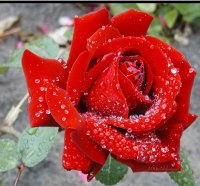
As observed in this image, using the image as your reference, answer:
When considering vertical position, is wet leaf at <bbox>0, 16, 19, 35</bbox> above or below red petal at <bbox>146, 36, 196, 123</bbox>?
below

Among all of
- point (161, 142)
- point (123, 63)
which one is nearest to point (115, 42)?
point (123, 63)

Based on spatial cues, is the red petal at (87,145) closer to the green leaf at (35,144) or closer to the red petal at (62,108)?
the red petal at (62,108)

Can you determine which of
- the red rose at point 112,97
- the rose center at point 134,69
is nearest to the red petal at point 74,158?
the red rose at point 112,97

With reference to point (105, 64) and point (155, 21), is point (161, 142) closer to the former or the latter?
point (105, 64)

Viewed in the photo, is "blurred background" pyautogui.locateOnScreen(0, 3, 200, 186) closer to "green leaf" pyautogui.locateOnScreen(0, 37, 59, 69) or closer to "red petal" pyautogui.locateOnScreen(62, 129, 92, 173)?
"green leaf" pyautogui.locateOnScreen(0, 37, 59, 69)

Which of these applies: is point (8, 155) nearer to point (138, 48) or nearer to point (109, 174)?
point (109, 174)

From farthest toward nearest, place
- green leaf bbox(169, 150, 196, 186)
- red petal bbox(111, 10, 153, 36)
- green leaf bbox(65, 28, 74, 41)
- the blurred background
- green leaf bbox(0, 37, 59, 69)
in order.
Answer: green leaf bbox(65, 28, 74, 41), the blurred background, green leaf bbox(0, 37, 59, 69), green leaf bbox(169, 150, 196, 186), red petal bbox(111, 10, 153, 36)

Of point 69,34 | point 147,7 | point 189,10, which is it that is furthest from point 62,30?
point 189,10

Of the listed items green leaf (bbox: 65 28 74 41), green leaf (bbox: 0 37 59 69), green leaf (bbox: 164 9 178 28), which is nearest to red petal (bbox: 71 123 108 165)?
green leaf (bbox: 0 37 59 69)
